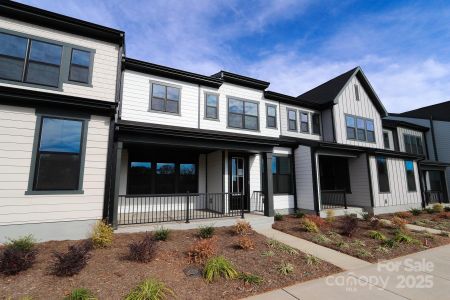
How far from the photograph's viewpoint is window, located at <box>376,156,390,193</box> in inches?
563

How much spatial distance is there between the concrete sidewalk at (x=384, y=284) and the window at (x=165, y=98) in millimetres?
8532

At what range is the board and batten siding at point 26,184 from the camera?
6.39 meters

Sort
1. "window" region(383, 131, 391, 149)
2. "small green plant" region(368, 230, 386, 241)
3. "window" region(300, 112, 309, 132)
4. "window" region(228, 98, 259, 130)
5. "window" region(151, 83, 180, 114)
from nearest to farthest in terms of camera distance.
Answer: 1. "small green plant" region(368, 230, 386, 241)
2. "window" region(151, 83, 180, 114)
3. "window" region(228, 98, 259, 130)
4. "window" region(300, 112, 309, 132)
5. "window" region(383, 131, 391, 149)

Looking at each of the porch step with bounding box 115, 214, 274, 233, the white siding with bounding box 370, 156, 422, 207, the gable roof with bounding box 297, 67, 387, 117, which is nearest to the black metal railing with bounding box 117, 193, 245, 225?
the porch step with bounding box 115, 214, 274, 233

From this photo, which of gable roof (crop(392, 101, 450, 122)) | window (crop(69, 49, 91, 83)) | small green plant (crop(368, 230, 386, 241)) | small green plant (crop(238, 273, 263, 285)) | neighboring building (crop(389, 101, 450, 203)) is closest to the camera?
small green plant (crop(238, 273, 263, 285))

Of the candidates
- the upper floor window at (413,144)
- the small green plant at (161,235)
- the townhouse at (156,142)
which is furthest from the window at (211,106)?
the upper floor window at (413,144)

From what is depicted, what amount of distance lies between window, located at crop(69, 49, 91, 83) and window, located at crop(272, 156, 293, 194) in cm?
936

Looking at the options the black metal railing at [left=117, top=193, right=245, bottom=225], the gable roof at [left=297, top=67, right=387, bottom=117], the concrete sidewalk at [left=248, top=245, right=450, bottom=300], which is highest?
the gable roof at [left=297, top=67, right=387, bottom=117]

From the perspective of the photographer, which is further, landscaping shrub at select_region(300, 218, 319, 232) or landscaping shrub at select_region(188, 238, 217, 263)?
landscaping shrub at select_region(300, 218, 319, 232)

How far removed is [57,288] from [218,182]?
7.70 meters

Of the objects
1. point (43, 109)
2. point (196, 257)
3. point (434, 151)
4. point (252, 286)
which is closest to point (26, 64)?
point (43, 109)

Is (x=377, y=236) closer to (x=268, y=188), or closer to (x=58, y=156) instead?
(x=268, y=188)

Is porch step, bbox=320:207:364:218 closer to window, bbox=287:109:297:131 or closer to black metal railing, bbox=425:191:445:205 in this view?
window, bbox=287:109:297:131

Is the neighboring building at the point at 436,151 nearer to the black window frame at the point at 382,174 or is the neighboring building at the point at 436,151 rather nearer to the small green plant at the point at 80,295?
the black window frame at the point at 382,174
